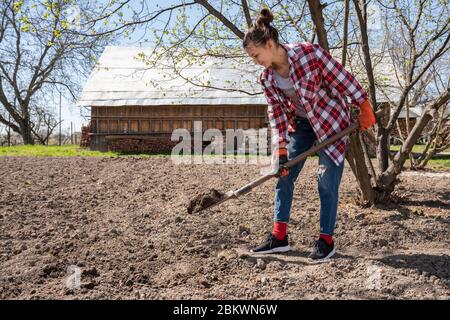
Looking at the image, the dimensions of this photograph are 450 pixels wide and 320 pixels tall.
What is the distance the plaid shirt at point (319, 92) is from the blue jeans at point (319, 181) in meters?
0.09

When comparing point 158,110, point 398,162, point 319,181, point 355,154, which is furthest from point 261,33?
point 158,110

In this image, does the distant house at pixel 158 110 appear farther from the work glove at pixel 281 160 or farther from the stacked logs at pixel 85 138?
the work glove at pixel 281 160

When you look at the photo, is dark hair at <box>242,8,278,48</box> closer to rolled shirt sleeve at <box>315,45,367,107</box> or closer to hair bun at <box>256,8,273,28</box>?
hair bun at <box>256,8,273,28</box>

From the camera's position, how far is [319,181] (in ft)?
11.4

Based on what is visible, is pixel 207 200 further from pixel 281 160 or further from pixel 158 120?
pixel 158 120

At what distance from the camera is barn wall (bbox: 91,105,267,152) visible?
16.4 meters

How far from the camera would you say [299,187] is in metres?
Result: 6.84

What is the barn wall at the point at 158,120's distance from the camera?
53.8 feet

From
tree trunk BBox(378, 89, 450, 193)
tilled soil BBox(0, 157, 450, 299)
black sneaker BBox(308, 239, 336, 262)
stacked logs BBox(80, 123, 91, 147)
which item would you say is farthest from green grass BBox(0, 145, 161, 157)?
black sneaker BBox(308, 239, 336, 262)

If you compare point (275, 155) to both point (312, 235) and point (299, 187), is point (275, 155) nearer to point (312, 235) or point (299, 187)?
point (312, 235)

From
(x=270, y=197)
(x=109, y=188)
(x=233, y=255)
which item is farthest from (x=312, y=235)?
(x=109, y=188)

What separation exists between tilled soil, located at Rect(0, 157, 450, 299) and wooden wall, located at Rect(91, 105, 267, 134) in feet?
31.5

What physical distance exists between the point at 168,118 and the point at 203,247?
43.3ft
